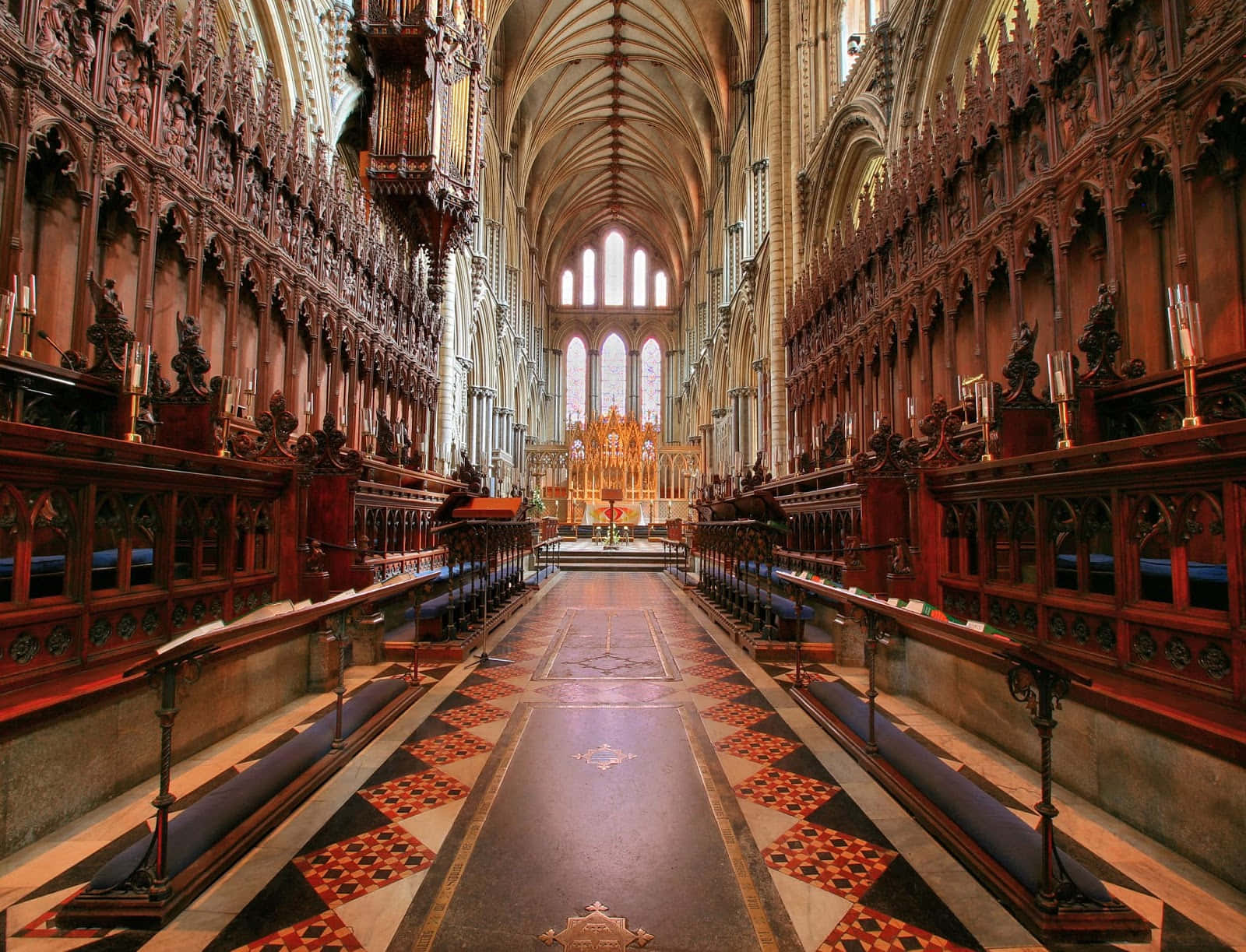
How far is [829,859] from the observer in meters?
2.12

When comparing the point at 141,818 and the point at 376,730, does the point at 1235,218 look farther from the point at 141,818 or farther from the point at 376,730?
the point at 141,818

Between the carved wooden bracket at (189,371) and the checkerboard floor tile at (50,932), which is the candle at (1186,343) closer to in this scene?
the checkerboard floor tile at (50,932)

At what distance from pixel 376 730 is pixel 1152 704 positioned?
3336 mm

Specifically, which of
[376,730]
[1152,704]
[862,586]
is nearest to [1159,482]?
[1152,704]

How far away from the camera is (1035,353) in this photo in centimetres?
613

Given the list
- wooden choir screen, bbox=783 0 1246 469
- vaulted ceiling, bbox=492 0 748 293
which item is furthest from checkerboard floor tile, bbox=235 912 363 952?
vaulted ceiling, bbox=492 0 748 293

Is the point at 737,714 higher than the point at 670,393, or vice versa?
the point at 670,393

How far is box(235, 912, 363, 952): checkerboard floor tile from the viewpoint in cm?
167

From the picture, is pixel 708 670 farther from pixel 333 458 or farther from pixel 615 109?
pixel 615 109

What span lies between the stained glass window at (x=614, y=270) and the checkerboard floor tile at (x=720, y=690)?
3789 cm

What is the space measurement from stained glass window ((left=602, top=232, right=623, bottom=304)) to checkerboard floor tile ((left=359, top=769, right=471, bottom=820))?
129 feet

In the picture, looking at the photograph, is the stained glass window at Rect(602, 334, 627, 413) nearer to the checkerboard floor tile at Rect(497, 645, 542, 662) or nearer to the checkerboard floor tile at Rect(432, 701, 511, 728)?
the checkerboard floor tile at Rect(497, 645, 542, 662)

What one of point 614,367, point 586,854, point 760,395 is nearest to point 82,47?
point 586,854

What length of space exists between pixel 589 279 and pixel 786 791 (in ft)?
131
